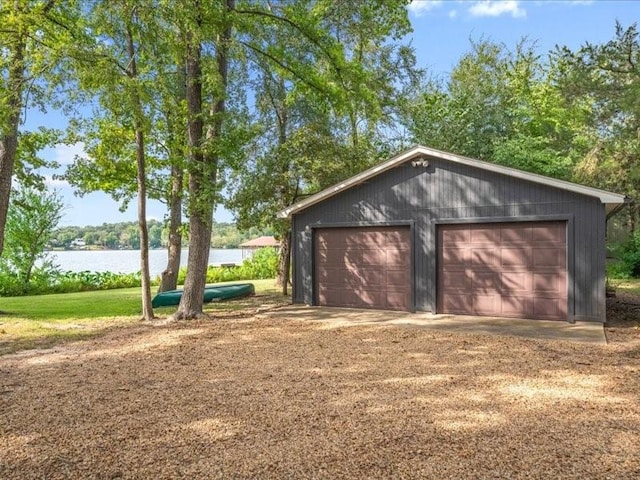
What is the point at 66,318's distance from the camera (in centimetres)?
1150

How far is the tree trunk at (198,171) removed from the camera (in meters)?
10.2

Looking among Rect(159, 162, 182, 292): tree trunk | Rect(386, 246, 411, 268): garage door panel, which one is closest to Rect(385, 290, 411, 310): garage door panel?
Rect(386, 246, 411, 268): garage door panel

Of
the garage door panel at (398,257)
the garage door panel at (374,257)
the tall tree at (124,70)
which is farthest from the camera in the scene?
the garage door panel at (374,257)

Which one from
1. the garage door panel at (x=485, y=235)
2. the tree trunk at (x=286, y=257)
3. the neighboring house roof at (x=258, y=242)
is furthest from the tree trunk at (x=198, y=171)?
the neighboring house roof at (x=258, y=242)

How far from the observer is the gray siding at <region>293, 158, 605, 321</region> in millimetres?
9109

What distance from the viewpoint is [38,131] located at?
42.6 feet

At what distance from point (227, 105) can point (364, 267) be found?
546 cm

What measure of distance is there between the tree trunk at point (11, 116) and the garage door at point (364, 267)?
24.4ft

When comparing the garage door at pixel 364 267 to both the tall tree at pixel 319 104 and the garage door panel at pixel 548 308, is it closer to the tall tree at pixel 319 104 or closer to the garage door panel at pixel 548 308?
the garage door panel at pixel 548 308

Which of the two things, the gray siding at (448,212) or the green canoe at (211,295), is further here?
the green canoe at (211,295)

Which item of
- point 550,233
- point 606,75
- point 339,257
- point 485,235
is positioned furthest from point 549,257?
point 339,257

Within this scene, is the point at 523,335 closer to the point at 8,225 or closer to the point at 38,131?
the point at 38,131

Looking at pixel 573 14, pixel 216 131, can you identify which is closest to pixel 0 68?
pixel 216 131

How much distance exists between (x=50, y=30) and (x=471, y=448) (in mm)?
12395
